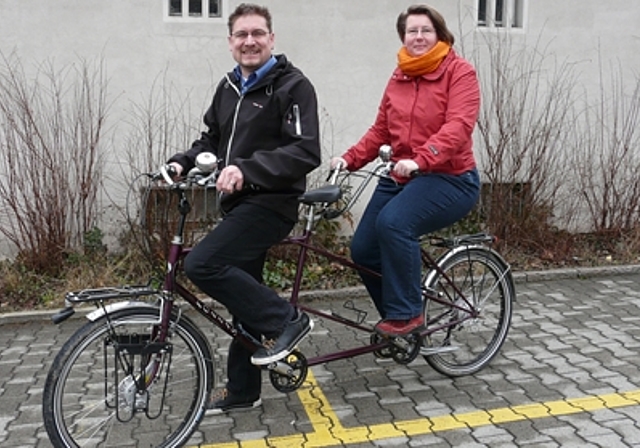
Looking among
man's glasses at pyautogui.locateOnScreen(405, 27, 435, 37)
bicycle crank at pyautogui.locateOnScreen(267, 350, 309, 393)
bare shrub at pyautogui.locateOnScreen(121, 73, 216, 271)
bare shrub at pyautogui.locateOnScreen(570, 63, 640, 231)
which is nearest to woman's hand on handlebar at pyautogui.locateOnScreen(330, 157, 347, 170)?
man's glasses at pyautogui.locateOnScreen(405, 27, 435, 37)

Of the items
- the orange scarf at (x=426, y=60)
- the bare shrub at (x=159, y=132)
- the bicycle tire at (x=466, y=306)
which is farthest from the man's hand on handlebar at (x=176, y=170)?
the bare shrub at (x=159, y=132)

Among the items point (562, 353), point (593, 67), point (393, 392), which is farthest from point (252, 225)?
point (593, 67)

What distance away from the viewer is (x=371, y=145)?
13.5 feet

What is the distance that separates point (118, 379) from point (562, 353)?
2818 mm

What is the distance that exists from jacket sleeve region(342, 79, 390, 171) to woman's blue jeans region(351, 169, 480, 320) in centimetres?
30

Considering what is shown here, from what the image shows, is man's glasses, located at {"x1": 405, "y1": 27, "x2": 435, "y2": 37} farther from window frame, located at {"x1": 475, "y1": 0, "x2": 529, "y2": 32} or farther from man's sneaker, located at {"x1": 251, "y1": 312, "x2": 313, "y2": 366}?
window frame, located at {"x1": 475, "y1": 0, "x2": 529, "y2": 32}

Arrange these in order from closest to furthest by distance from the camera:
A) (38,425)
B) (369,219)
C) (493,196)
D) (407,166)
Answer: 1. (407,166)
2. (38,425)
3. (369,219)
4. (493,196)

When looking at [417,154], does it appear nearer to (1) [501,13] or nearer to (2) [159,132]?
(2) [159,132]

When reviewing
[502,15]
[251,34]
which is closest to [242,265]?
[251,34]

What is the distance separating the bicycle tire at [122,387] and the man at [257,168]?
0.88 feet

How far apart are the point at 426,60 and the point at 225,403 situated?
2.03 meters

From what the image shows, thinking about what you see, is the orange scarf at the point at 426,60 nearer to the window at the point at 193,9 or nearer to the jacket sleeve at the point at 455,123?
the jacket sleeve at the point at 455,123

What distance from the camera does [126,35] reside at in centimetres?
621

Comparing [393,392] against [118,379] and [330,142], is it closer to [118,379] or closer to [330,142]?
[118,379]
